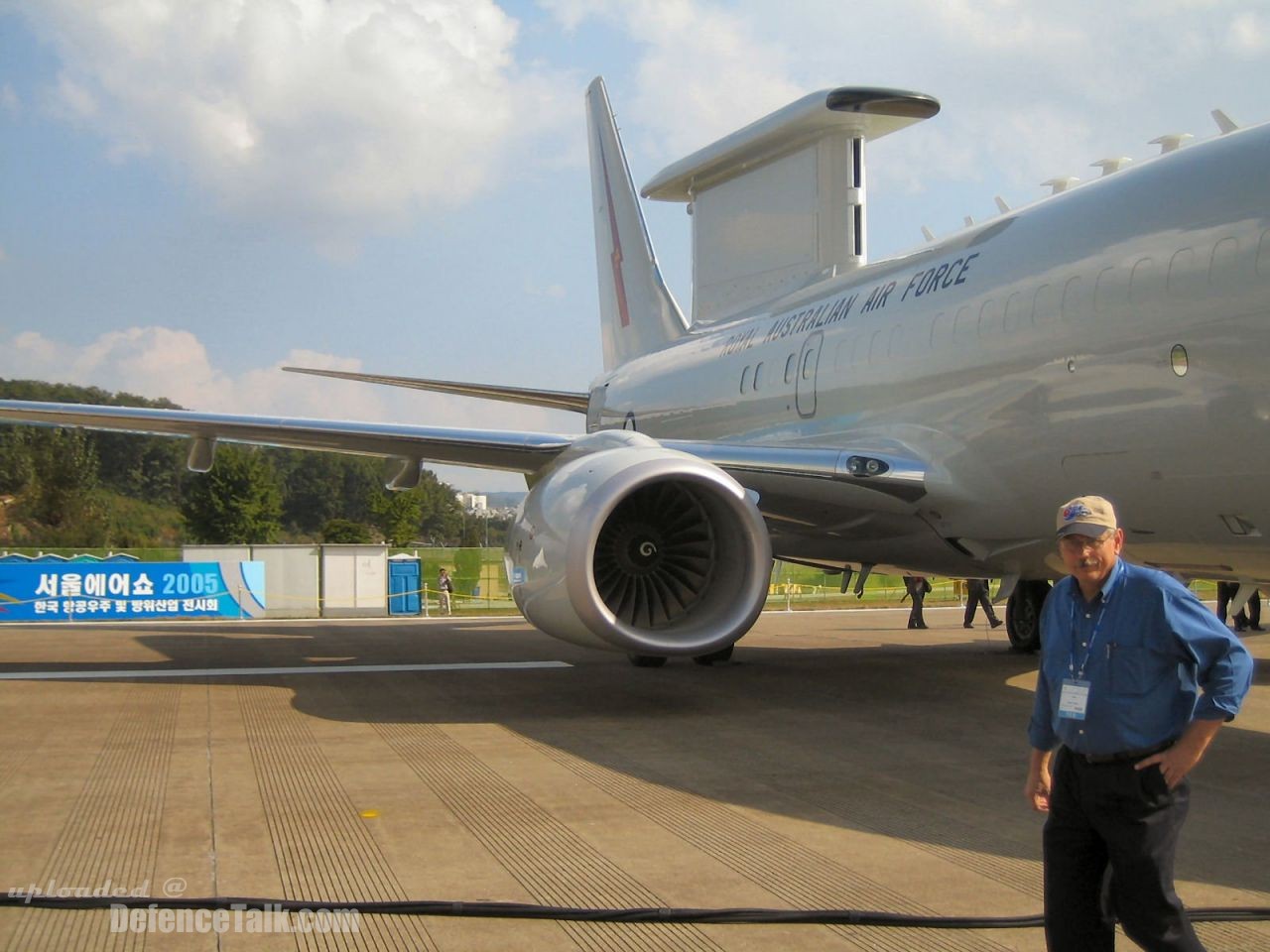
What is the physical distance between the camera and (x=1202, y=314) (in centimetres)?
661

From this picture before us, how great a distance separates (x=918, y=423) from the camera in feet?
29.4

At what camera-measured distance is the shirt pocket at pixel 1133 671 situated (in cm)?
303

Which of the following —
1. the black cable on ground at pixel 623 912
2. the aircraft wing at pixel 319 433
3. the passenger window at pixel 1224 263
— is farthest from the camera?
the aircraft wing at pixel 319 433

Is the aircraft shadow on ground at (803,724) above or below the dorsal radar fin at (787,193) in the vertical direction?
below

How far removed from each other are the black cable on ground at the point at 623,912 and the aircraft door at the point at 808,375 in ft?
22.3

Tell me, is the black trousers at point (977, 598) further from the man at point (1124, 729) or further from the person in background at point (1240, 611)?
the man at point (1124, 729)

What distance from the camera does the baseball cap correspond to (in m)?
3.11

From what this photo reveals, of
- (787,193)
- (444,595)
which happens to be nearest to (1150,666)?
(787,193)

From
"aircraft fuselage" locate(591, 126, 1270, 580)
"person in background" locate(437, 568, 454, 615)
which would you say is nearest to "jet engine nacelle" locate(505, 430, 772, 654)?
"aircraft fuselage" locate(591, 126, 1270, 580)

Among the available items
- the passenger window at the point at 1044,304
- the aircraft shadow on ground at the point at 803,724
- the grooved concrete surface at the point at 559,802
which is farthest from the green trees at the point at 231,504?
the passenger window at the point at 1044,304

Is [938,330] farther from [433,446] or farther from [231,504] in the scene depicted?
[231,504]

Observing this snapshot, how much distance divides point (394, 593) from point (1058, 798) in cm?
2350

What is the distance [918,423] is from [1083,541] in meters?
5.93

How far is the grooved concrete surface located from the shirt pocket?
41.2 inches
